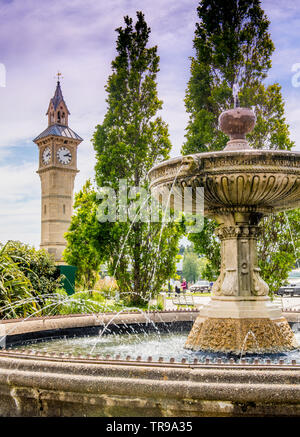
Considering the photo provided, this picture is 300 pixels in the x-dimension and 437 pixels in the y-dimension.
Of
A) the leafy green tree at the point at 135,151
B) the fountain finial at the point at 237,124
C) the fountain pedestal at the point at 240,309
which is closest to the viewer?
the fountain pedestal at the point at 240,309

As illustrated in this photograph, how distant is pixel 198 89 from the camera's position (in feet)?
56.4

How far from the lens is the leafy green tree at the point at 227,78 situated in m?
16.4

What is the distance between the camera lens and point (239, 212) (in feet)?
20.5

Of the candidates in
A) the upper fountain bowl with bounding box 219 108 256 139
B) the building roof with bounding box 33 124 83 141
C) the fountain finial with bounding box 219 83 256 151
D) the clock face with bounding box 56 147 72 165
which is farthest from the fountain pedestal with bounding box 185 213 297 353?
the building roof with bounding box 33 124 83 141

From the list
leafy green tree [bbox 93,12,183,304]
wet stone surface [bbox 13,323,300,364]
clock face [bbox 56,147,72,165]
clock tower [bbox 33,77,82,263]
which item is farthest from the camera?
clock face [bbox 56,147,72,165]

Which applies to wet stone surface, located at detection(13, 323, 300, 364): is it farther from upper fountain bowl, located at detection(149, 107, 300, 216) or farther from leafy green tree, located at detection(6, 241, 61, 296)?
leafy green tree, located at detection(6, 241, 61, 296)

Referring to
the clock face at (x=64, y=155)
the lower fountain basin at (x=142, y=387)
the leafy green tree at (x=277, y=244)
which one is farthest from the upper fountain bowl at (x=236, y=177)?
the clock face at (x=64, y=155)

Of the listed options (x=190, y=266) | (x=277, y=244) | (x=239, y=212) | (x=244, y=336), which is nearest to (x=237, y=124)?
(x=239, y=212)

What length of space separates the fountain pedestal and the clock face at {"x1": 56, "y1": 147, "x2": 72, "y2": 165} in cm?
5373

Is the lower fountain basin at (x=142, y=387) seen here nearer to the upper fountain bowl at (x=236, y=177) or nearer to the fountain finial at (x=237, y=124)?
the upper fountain bowl at (x=236, y=177)

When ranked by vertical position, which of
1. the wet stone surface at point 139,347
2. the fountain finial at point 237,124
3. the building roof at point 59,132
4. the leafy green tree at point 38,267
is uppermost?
the building roof at point 59,132

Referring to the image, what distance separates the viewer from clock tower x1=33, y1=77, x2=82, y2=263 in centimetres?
5659

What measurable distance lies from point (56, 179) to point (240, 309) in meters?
53.8
